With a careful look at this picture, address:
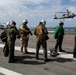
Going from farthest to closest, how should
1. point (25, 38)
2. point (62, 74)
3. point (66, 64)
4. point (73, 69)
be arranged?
point (25, 38) < point (66, 64) < point (73, 69) < point (62, 74)

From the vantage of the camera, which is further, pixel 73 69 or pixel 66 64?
pixel 66 64

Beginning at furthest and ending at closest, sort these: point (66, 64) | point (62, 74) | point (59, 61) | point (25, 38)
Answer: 1. point (25, 38)
2. point (59, 61)
3. point (66, 64)
4. point (62, 74)

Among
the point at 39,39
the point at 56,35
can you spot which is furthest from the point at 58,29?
the point at 39,39

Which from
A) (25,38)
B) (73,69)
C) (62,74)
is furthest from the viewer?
(25,38)

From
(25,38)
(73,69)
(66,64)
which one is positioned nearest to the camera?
(73,69)

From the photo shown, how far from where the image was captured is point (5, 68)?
8984 millimetres

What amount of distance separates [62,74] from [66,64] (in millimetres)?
1762

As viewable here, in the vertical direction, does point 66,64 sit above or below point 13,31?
below

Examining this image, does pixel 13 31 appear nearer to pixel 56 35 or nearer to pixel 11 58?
pixel 11 58

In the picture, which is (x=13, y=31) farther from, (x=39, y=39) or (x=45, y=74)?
(x=45, y=74)

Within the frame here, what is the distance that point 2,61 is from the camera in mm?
10562

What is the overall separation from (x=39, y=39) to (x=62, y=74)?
293 centimetres

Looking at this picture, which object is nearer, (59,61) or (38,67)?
(38,67)

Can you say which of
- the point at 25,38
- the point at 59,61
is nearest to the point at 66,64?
the point at 59,61
